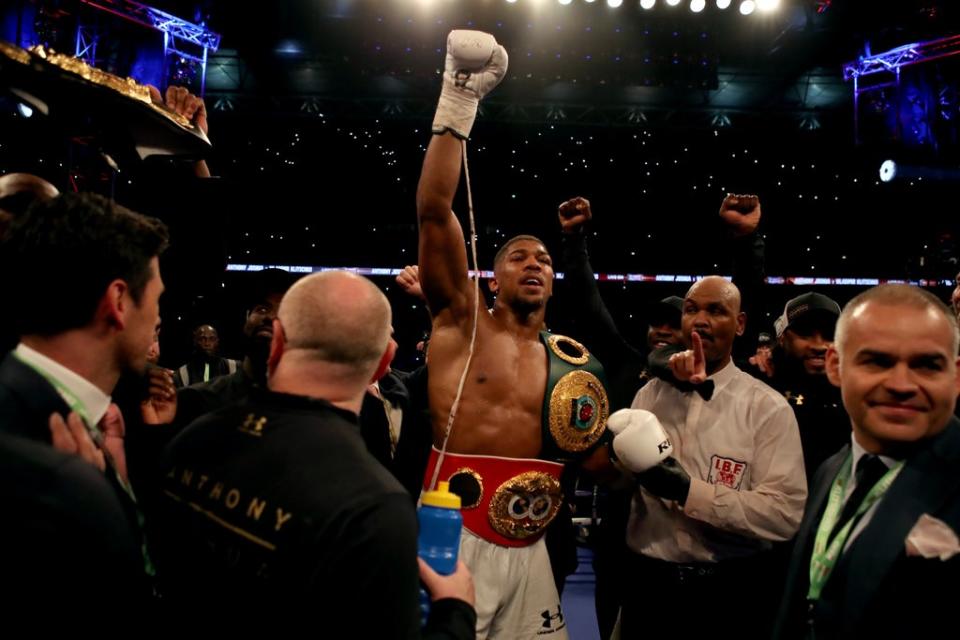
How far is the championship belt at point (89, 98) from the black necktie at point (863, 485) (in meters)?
1.75

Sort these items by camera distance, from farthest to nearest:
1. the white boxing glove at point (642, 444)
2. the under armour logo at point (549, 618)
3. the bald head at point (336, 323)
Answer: the under armour logo at point (549, 618), the white boxing glove at point (642, 444), the bald head at point (336, 323)

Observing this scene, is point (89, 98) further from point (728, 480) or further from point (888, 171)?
point (888, 171)

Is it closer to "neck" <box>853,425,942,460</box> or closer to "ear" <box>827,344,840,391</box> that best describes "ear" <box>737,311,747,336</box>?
"ear" <box>827,344,840,391</box>

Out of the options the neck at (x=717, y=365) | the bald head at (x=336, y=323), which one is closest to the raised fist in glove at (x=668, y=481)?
the neck at (x=717, y=365)

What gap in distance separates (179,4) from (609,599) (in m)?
8.73

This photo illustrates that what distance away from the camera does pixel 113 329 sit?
116 cm

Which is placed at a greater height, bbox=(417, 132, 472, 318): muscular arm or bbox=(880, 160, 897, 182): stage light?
bbox=(880, 160, 897, 182): stage light

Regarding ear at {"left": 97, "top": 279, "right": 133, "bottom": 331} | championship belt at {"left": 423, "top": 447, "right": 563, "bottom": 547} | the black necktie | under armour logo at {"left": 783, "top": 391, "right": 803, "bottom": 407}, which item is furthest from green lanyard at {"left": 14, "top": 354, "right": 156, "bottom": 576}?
under armour logo at {"left": 783, "top": 391, "right": 803, "bottom": 407}

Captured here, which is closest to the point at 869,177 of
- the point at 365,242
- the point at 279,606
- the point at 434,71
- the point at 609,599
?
the point at 434,71

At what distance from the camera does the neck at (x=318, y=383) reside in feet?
3.84

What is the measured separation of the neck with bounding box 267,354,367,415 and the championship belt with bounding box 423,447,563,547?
1.05 meters

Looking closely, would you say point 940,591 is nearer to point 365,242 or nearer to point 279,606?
point 279,606

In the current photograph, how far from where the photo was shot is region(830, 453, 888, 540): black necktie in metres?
1.29

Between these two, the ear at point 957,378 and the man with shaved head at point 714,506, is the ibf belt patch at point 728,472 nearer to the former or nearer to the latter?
the man with shaved head at point 714,506
